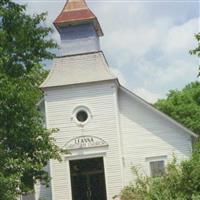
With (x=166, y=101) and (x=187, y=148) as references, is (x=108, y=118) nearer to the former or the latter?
(x=187, y=148)

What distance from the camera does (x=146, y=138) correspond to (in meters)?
30.5

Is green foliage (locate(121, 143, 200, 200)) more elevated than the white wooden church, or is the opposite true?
the white wooden church

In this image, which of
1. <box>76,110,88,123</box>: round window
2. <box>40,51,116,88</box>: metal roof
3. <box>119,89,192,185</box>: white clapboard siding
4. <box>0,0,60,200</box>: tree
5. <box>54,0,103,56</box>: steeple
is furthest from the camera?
<box>54,0,103,56</box>: steeple

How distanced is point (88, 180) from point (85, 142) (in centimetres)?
322

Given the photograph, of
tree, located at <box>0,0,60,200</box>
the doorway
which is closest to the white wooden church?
the doorway

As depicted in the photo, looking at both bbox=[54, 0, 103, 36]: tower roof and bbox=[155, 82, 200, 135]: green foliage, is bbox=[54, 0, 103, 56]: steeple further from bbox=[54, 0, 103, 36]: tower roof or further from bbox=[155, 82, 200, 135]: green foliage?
bbox=[155, 82, 200, 135]: green foliage

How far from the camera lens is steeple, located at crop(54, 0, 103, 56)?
32.4 metres

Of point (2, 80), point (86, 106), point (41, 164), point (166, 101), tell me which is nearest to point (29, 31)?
point (2, 80)

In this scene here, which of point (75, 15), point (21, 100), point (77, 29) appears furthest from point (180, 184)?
point (75, 15)

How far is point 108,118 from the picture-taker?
99.2 feet

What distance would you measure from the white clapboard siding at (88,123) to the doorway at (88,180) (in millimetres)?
2063

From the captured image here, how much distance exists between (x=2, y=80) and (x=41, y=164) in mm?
3995

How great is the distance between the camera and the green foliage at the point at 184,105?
5225 centimetres

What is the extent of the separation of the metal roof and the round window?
5.12 feet
